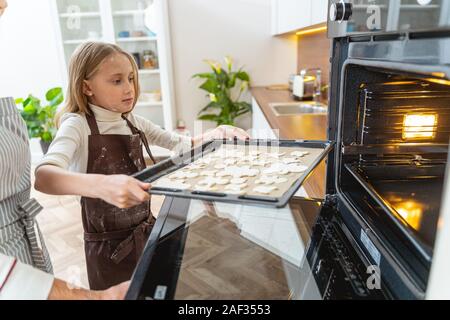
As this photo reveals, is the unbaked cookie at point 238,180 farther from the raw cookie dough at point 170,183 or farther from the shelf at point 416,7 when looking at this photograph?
the shelf at point 416,7

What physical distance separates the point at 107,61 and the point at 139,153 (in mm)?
324

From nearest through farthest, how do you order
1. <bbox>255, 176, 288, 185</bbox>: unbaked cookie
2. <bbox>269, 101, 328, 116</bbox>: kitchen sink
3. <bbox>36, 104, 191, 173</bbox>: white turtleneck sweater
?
<bbox>255, 176, 288, 185</bbox>: unbaked cookie < <bbox>36, 104, 191, 173</bbox>: white turtleneck sweater < <bbox>269, 101, 328, 116</bbox>: kitchen sink

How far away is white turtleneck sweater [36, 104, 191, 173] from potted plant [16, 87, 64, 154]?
2.59 m

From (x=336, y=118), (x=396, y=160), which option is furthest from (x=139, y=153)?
(x=396, y=160)

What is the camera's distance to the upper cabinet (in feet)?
5.57

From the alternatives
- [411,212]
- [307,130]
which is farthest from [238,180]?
[307,130]

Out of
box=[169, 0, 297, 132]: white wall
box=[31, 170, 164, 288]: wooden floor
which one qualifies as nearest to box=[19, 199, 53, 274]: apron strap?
box=[31, 170, 164, 288]: wooden floor

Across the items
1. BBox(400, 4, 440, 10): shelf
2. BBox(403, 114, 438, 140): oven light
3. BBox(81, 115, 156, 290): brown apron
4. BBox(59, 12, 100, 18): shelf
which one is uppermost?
BBox(59, 12, 100, 18): shelf

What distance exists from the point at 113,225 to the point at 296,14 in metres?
1.83

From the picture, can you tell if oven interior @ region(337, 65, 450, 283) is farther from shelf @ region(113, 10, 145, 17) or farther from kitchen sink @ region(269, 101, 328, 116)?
shelf @ region(113, 10, 145, 17)

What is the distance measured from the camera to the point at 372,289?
583 mm

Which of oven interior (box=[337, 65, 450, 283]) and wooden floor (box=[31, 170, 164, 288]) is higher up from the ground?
oven interior (box=[337, 65, 450, 283])

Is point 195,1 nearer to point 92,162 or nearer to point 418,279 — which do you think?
point 92,162

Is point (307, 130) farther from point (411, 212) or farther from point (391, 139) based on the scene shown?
point (411, 212)
